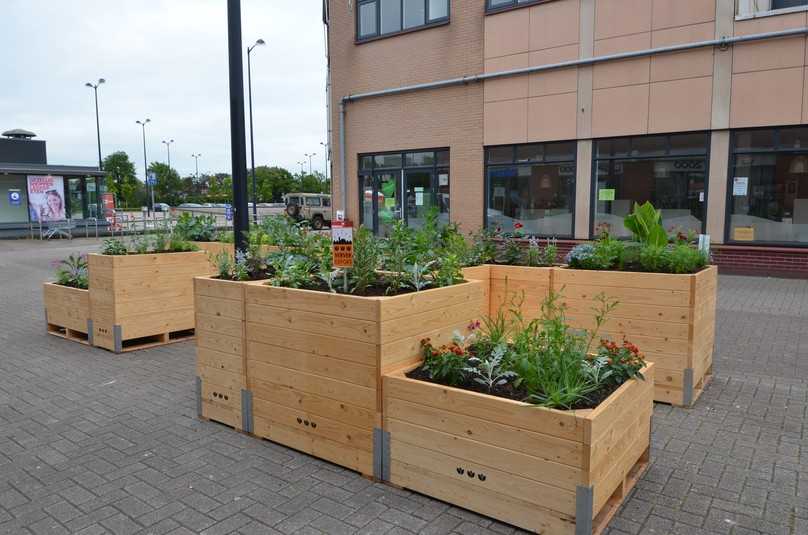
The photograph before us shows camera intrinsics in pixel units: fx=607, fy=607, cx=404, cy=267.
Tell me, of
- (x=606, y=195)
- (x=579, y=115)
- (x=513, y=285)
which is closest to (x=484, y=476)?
(x=513, y=285)

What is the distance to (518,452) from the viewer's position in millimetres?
3223

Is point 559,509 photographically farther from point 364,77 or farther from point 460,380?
point 364,77

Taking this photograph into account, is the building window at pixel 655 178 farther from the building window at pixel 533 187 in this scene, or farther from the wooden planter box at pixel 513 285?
the wooden planter box at pixel 513 285

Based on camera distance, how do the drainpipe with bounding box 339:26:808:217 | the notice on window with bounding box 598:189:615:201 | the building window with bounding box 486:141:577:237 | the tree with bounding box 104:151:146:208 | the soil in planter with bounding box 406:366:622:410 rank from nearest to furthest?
1. the soil in planter with bounding box 406:366:622:410
2. the drainpipe with bounding box 339:26:808:217
3. the notice on window with bounding box 598:189:615:201
4. the building window with bounding box 486:141:577:237
5. the tree with bounding box 104:151:146:208

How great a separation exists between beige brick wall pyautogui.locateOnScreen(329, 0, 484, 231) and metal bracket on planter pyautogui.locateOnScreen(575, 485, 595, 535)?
13.3 meters

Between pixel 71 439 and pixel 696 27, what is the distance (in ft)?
43.5

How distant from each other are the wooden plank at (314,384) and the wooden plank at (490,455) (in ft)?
0.72

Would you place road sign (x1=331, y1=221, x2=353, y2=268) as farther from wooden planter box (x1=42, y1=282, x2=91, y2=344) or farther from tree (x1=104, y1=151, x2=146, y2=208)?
tree (x1=104, y1=151, x2=146, y2=208)

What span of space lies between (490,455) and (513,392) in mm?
413

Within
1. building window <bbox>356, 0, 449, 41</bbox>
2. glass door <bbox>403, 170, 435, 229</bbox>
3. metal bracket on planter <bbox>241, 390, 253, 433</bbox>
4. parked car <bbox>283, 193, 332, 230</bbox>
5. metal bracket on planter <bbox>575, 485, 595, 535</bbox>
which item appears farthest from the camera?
parked car <bbox>283, 193, 332, 230</bbox>

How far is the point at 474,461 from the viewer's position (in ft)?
11.2

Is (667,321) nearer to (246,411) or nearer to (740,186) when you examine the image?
(246,411)

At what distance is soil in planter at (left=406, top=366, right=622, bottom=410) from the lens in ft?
10.9

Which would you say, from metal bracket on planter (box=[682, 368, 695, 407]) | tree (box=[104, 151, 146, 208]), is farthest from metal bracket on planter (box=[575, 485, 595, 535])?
tree (box=[104, 151, 146, 208])
